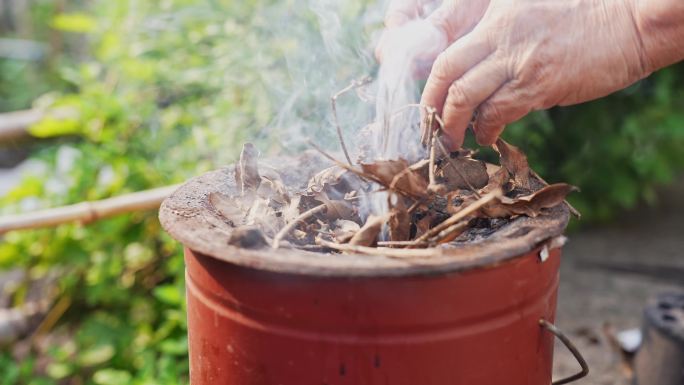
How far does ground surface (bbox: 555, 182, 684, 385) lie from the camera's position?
12.1 feet

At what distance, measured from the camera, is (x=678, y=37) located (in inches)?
75.6

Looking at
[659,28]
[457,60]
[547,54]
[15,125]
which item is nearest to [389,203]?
[457,60]

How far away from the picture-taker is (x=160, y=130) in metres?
4.07

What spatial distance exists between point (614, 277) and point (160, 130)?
2.93m

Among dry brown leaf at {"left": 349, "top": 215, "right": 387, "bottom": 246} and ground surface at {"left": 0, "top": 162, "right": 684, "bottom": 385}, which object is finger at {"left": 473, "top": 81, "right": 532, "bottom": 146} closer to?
dry brown leaf at {"left": 349, "top": 215, "right": 387, "bottom": 246}

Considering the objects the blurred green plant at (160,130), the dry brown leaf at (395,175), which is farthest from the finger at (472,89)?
the blurred green plant at (160,130)

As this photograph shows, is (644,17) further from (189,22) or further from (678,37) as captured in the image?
(189,22)

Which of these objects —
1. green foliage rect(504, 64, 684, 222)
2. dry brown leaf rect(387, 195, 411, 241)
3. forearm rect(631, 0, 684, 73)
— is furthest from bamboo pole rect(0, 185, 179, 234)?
green foliage rect(504, 64, 684, 222)

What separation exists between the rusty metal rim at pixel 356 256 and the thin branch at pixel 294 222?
0.16 feet

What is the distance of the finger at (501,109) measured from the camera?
1.89m

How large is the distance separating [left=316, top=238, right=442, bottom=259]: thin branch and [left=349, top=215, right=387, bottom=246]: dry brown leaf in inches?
1.2

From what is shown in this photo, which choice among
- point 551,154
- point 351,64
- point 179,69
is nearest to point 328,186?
point 351,64

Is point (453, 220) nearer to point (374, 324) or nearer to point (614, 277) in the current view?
point (374, 324)

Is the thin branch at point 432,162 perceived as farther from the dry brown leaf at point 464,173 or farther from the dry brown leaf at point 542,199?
the dry brown leaf at point 542,199
